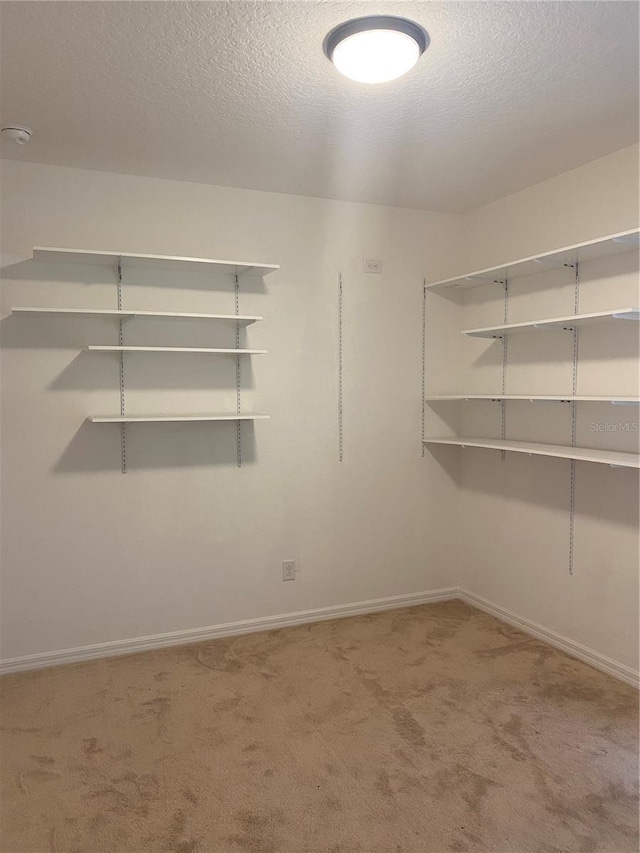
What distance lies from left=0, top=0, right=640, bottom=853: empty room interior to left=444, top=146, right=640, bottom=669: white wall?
2 cm

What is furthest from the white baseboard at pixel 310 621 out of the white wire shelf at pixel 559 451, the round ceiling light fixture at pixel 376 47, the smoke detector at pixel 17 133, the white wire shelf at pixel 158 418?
the round ceiling light fixture at pixel 376 47

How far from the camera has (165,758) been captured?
2.38 meters

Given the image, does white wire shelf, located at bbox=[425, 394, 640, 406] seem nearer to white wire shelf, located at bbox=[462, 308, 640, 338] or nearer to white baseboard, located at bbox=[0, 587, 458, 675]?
white wire shelf, located at bbox=[462, 308, 640, 338]

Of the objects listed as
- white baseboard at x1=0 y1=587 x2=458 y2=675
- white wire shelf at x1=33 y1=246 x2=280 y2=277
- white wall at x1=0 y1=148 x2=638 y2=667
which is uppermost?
white wire shelf at x1=33 y1=246 x2=280 y2=277

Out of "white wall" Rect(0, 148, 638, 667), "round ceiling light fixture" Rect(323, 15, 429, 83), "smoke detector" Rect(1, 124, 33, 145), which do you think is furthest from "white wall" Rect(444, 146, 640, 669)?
"smoke detector" Rect(1, 124, 33, 145)

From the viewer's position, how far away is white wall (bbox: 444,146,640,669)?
2973mm

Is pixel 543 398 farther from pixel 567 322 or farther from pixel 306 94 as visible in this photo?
pixel 306 94

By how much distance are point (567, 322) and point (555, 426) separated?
25.2 inches

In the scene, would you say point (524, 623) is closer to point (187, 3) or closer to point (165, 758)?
point (165, 758)

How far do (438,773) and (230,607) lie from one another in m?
1.60

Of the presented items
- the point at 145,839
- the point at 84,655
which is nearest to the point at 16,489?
the point at 84,655

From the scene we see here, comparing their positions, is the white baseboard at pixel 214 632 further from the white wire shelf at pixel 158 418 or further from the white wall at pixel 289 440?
the white wire shelf at pixel 158 418

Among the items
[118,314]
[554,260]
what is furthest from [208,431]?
[554,260]

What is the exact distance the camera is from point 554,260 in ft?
10.1
